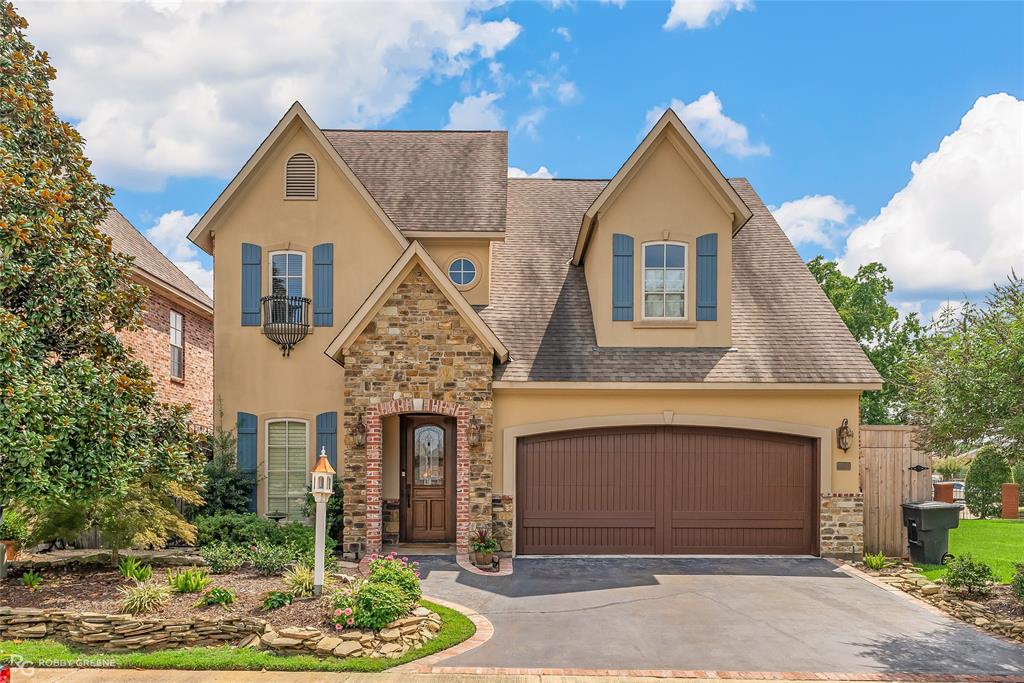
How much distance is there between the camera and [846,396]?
13500mm

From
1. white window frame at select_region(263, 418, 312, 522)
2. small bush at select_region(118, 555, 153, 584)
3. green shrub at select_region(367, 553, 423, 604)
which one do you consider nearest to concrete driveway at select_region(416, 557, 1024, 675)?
green shrub at select_region(367, 553, 423, 604)

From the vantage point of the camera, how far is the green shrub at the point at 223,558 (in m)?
10.6

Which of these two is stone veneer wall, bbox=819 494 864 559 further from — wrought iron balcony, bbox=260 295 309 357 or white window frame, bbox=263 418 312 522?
wrought iron balcony, bbox=260 295 309 357

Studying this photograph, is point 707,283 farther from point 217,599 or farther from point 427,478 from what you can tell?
point 217,599

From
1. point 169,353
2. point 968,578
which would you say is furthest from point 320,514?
point 169,353

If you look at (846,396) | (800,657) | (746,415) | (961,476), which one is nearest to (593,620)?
(800,657)

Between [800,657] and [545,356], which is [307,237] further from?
[800,657]

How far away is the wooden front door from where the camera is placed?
13.9 metres

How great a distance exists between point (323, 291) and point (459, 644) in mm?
8271

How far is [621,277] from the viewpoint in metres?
14.2

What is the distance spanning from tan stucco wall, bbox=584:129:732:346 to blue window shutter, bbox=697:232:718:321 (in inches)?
3.4

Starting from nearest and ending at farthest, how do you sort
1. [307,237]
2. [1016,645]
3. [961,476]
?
[1016,645] < [307,237] < [961,476]

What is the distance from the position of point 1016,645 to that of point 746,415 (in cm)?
557

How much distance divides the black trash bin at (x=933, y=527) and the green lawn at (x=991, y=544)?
0.66 feet
